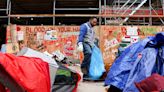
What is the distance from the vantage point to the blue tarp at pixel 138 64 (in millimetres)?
5027

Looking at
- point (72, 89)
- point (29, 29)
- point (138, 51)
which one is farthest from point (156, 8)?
point (138, 51)

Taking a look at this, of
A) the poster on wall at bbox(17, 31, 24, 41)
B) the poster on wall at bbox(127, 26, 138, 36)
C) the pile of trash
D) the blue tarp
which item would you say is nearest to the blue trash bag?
the pile of trash

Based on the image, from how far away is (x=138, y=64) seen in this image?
5.17m

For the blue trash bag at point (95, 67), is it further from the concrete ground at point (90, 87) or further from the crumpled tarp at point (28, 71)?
the crumpled tarp at point (28, 71)

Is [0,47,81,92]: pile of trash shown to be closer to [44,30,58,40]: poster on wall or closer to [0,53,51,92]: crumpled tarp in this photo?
[0,53,51,92]: crumpled tarp

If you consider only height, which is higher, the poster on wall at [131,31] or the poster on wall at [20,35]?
the poster on wall at [131,31]

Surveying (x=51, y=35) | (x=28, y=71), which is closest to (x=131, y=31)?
(x=51, y=35)

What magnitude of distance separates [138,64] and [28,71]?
58.2 inches

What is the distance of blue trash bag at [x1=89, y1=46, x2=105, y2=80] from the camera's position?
10.2 meters

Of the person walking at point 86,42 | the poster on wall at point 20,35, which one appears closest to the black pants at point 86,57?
the person walking at point 86,42

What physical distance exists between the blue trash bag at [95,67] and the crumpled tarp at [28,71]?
4307 mm

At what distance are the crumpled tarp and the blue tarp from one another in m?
0.89

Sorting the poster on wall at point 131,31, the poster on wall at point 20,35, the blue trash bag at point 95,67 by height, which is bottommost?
the blue trash bag at point 95,67

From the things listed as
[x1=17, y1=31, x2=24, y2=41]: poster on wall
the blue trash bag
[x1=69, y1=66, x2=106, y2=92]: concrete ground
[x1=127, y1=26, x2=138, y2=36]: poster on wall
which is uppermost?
[x1=127, y1=26, x2=138, y2=36]: poster on wall
